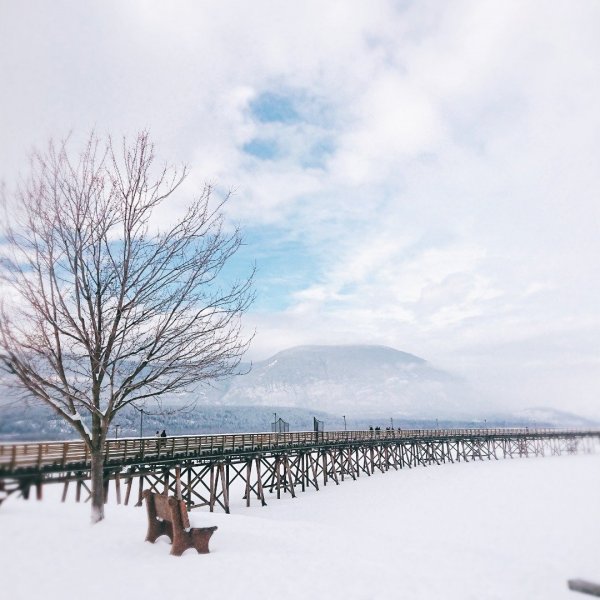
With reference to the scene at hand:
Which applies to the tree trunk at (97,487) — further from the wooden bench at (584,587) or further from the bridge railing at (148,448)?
the wooden bench at (584,587)

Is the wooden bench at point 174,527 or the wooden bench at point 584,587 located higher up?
the wooden bench at point 174,527

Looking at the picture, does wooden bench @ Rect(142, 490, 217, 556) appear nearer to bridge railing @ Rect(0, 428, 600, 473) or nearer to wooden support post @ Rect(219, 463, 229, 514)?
bridge railing @ Rect(0, 428, 600, 473)

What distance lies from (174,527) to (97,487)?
5.37 ft

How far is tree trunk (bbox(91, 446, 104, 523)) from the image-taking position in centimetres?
742

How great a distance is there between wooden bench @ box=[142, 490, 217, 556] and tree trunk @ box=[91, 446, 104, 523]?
0.93 m

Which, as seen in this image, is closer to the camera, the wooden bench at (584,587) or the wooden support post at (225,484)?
the wooden bench at (584,587)

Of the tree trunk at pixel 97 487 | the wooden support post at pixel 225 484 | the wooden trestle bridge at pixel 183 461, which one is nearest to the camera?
the wooden trestle bridge at pixel 183 461

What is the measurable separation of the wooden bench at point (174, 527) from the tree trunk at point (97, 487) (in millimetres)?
926

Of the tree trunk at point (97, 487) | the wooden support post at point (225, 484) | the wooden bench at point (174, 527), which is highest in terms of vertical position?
the tree trunk at point (97, 487)

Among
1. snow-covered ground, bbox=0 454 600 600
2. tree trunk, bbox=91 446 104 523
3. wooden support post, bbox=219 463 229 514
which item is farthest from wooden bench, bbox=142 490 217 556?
wooden support post, bbox=219 463 229 514

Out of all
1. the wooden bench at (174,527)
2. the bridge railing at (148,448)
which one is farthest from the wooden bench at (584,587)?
the bridge railing at (148,448)

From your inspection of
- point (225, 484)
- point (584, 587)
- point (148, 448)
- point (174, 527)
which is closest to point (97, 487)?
point (174, 527)

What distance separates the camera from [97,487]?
782 cm

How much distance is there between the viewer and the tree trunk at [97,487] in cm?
742
